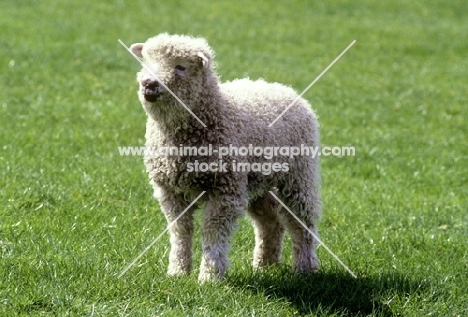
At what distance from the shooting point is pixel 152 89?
16.4 feet

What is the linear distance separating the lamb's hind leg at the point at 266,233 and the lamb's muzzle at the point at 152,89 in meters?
1.55

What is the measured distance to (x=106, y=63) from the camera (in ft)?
45.7

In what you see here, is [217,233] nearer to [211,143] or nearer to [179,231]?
[179,231]

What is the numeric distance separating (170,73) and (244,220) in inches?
95.0

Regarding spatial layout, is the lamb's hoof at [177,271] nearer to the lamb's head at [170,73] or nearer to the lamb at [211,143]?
the lamb at [211,143]

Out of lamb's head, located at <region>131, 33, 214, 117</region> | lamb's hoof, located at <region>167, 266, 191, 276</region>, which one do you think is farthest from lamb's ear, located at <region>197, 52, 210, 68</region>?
lamb's hoof, located at <region>167, 266, 191, 276</region>

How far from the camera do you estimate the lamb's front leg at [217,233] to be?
17.4ft

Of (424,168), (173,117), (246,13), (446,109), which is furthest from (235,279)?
(246,13)

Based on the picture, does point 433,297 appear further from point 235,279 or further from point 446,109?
point 446,109

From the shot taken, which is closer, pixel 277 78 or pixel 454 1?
pixel 277 78

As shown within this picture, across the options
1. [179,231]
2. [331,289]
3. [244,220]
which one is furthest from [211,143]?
[244,220]

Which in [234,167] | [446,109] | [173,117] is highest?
[173,117]

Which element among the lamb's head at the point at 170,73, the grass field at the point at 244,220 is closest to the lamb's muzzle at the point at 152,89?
the lamb's head at the point at 170,73

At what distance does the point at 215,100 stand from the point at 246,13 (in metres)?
14.9
